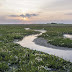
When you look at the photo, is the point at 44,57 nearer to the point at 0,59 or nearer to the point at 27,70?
the point at 27,70

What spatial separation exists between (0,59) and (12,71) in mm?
2652

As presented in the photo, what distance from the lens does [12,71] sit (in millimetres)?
7281

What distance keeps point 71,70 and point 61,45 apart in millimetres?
9757

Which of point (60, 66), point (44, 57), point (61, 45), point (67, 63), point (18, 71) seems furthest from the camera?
point (61, 45)

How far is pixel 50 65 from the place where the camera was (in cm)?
843

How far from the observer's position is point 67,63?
9.09m

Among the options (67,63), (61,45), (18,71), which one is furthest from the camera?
(61,45)

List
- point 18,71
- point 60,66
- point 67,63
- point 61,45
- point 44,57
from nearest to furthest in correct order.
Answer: point 18,71
point 60,66
point 67,63
point 44,57
point 61,45

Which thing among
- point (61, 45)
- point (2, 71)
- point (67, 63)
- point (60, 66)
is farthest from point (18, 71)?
point (61, 45)

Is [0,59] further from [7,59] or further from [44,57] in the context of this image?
[44,57]

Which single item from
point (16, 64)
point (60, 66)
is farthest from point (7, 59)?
point (60, 66)

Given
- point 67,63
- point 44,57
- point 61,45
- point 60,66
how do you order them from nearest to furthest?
point 60,66
point 67,63
point 44,57
point 61,45

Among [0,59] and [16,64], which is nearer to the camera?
[16,64]

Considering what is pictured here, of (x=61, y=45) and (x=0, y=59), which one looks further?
(x=61, y=45)
